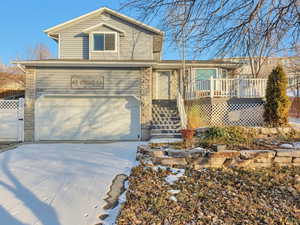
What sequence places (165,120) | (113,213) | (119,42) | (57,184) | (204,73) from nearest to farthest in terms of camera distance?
(113,213) < (57,184) < (165,120) < (119,42) < (204,73)

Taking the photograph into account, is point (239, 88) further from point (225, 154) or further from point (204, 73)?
point (225, 154)

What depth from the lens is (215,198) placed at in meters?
3.22

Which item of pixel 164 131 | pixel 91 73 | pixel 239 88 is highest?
pixel 91 73

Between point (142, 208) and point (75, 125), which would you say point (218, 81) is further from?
point (142, 208)

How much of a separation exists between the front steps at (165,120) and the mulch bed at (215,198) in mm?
3595

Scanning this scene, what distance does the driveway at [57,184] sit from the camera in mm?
2695

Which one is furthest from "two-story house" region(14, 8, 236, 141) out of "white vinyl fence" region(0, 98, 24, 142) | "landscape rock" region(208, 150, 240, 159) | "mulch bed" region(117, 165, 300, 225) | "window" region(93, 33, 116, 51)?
"mulch bed" region(117, 165, 300, 225)

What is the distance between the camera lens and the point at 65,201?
3.05m

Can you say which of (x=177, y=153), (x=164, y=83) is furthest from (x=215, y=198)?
(x=164, y=83)

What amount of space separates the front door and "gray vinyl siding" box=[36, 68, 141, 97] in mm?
3223

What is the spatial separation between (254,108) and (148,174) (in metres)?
7.00

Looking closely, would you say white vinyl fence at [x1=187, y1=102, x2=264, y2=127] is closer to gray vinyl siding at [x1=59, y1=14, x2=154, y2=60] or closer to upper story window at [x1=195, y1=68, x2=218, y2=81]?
upper story window at [x1=195, y1=68, x2=218, y2=81]

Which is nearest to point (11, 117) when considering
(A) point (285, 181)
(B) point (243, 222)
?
(B) point (243, 222)

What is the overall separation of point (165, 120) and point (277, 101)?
14.7 ft
